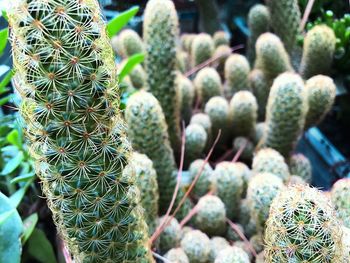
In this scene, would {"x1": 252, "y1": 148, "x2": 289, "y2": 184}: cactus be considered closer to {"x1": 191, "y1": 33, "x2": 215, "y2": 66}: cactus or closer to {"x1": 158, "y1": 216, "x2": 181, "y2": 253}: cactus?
{"x1": 158, "y1": 216, "x2": 181, "y2": 253}: cactus

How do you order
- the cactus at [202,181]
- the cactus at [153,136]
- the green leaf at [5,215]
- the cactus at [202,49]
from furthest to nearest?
the cactus at [202,49] < the cactus at [202,181] < the cactus at [153,136] < the green leaf at [5,215]

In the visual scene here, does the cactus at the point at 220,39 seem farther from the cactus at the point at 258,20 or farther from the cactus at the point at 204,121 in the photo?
the cactus at the point at 204,121

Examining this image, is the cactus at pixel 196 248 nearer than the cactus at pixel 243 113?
Yes

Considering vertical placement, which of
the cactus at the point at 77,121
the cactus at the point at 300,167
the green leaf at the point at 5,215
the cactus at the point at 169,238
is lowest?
the cactus at the point at 300,167

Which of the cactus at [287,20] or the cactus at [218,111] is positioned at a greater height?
the cactus at [287,20]

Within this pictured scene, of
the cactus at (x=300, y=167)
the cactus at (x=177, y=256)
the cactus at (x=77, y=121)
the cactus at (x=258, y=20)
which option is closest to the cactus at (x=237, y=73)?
the cactus at (x=258, y=20)

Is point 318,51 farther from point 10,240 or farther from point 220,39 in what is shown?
point 10,240

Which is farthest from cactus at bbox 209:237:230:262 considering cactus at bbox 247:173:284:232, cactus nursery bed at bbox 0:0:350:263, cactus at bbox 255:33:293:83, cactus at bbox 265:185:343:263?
cactus at bbox 255:33:293:83

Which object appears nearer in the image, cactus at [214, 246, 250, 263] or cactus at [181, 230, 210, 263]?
cactus at [214, 246, 250, 263]

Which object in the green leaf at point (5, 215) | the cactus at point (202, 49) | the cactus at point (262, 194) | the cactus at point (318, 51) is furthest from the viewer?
the cactus at point (202, 49)
